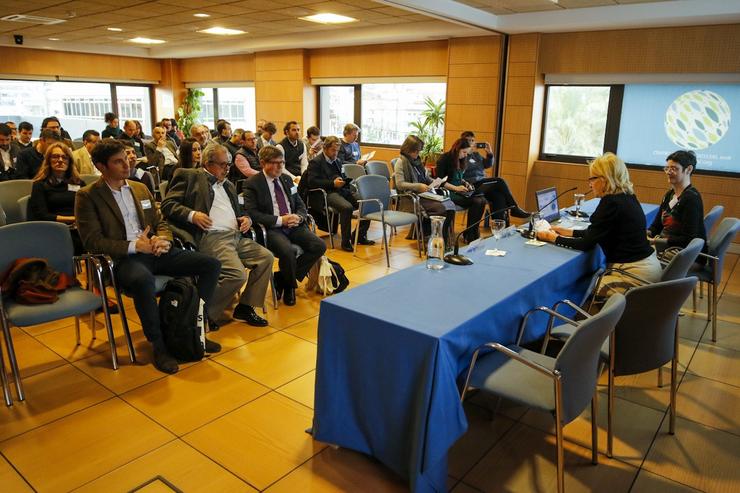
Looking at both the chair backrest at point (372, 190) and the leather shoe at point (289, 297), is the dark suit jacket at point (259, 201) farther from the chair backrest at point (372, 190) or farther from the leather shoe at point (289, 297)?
the chair backrest at point (372, 190)

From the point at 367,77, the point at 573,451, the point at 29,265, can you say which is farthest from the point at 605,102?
the point at 29,265

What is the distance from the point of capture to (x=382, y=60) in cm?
957

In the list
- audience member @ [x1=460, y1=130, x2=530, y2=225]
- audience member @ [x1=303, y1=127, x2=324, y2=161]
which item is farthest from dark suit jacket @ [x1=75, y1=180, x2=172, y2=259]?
audience member @ [x1=303, y1=127, x2=324, y2=161]

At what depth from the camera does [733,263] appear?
20.6ft

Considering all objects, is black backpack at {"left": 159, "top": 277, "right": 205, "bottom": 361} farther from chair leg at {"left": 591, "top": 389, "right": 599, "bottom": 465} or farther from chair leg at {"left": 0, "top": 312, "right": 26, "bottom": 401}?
chair leg at {"left": 591, "top": 389, "right": 599, "bottom": 465}

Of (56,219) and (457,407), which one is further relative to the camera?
(56,219)

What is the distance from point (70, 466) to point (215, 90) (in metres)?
11.8

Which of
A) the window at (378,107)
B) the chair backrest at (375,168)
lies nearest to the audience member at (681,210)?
the chair backrest at (375,168)

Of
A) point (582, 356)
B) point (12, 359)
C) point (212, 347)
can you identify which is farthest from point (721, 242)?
point (12, 359)

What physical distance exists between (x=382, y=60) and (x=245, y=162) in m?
4.37

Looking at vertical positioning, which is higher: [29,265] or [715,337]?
[29,265]

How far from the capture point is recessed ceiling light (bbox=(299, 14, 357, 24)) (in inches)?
304

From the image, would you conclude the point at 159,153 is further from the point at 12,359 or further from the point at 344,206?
the point at 12,359

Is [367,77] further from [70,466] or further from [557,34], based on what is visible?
[70,466]
